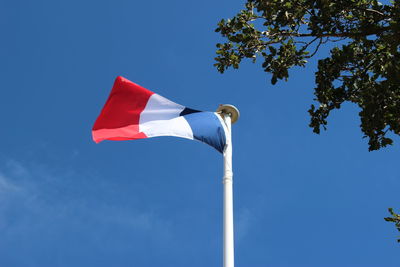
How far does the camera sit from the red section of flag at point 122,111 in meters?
10.8

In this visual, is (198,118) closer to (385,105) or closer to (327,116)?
(327,116)

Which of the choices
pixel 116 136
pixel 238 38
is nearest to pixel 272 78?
pixel 238 38

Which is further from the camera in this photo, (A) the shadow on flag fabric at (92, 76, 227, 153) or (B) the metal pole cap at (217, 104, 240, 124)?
(B) the metal pole cap at (217, 104, 240, 124)

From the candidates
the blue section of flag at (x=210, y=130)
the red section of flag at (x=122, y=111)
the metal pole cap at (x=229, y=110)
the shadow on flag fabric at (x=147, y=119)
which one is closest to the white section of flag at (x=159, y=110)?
the shadow on flag fabric at (x=147, y=119)

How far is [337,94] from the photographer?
10.8 metres

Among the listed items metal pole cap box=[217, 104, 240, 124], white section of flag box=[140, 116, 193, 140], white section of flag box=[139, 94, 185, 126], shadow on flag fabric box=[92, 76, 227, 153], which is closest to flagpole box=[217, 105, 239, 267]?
metal pole cap box=[217, 104, 240, 124]

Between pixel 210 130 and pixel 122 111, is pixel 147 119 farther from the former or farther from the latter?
pixel 210 130

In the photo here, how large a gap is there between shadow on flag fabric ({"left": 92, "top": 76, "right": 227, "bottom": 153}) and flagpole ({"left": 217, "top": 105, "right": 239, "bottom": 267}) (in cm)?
13

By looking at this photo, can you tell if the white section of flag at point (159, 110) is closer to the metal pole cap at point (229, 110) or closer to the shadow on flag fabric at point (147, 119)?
the shadow on flag fabric at point (147, 119)

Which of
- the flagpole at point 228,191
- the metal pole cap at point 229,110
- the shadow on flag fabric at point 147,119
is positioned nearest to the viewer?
the flagpole at point 228,191

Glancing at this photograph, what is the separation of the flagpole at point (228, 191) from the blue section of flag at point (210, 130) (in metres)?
0.14

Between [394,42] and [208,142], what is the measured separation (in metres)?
3.84

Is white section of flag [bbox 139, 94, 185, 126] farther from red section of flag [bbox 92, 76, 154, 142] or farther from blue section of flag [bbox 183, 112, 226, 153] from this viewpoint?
blue section of flag [bbox 183, 112, 226, 153]

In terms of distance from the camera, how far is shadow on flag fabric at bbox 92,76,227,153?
1023 centimetres
